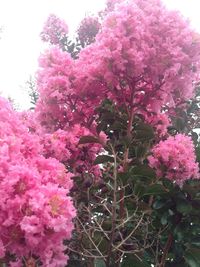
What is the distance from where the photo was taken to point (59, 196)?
1.72 m

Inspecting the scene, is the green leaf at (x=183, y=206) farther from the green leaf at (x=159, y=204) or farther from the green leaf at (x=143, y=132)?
the green leaf at (x=143, y=132)

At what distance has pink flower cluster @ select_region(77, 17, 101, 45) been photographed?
14.5 ft

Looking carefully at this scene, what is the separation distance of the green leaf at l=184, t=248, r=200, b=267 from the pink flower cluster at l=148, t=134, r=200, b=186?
39cm

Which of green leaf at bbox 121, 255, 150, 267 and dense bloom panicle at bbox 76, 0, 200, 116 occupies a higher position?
dense bloom panicle at bbox 76, 0, 200, 116

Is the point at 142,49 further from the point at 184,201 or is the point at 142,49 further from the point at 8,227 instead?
the point at 8,227

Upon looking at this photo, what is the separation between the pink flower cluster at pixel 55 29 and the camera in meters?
4.59

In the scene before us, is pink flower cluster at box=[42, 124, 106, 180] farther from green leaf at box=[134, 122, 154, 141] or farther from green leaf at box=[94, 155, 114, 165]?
green leaf at box=[134, 122, 154, 141]

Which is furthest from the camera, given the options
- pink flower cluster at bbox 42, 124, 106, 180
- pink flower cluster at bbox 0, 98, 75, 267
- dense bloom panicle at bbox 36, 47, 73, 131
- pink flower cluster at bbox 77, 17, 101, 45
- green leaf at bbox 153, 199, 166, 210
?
pink flower cluster at bbox 77, 17, 101, 45

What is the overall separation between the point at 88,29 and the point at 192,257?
2.45 m

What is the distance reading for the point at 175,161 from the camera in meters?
2.66

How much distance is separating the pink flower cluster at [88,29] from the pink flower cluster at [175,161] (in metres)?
1.98

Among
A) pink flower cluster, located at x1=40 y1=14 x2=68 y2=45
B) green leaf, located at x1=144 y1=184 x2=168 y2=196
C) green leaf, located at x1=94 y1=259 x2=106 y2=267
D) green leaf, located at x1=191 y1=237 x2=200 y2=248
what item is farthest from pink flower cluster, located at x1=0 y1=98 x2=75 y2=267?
pink flower cluster, located at x1=40 y1=14 x2=68 y2=45

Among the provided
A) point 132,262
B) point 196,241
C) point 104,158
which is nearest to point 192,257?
point 196,241

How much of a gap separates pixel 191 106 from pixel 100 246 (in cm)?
198
